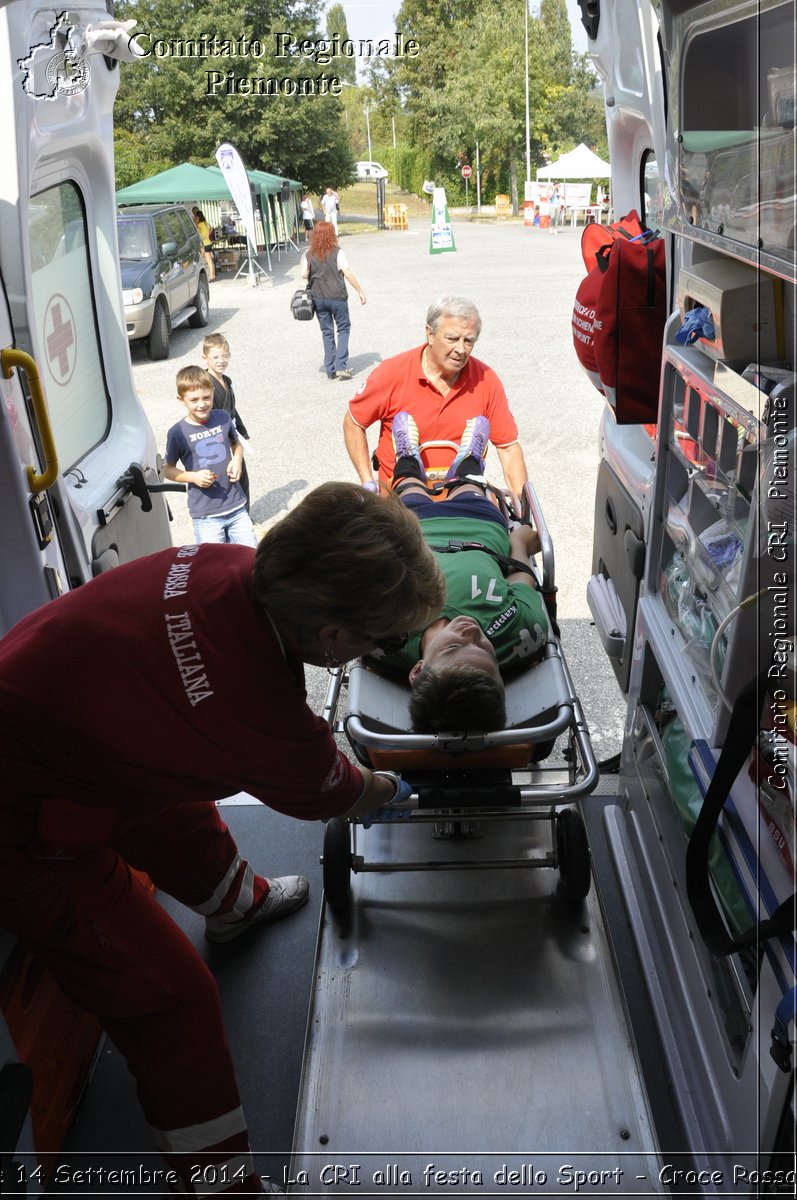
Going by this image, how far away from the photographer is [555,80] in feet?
43.0

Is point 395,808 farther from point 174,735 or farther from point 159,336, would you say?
point 159,336

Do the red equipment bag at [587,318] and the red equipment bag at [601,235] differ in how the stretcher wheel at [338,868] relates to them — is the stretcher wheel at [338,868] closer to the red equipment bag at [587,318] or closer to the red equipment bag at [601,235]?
the red equipment bag at [587,318]

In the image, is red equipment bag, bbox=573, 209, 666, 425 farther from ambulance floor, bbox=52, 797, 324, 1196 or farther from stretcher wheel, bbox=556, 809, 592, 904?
ambulance floor, bbox=52, 797, 324, 1196

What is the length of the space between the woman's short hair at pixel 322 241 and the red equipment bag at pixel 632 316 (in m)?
6.78

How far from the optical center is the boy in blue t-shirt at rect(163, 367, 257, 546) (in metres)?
4.93

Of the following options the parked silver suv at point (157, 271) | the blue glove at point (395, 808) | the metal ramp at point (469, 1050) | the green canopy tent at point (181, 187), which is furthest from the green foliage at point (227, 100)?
the metal ramp at point (469, 1050)

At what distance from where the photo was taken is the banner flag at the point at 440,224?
16.1 metres

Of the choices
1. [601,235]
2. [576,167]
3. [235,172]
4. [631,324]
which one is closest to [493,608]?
[631,324]

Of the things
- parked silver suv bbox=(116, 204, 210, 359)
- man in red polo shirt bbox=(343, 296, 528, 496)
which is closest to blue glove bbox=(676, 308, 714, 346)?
man in red polo shirt bbox=(343, 296, 528, 496)

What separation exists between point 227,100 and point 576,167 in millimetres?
15864

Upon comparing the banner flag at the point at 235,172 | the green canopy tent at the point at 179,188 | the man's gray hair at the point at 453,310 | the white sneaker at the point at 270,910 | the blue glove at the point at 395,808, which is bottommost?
the white sneaker at the point at 270,910

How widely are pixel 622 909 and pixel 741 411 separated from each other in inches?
74.5

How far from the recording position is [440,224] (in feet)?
55.9

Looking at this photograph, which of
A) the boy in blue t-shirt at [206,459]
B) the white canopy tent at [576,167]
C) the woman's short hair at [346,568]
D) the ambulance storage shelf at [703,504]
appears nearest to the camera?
the woman's short hair at [346,568]
